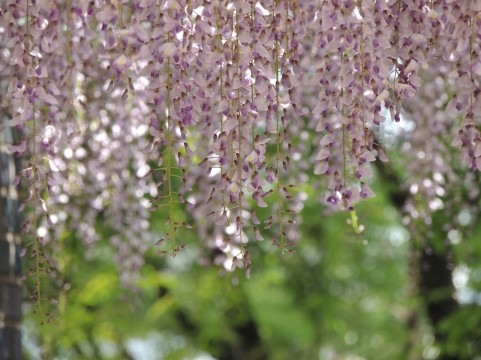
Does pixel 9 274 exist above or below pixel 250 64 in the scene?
below

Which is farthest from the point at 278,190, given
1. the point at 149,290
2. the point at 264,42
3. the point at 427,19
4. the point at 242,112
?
the point at 149,290

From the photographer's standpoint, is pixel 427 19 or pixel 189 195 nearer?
pixel 427 19

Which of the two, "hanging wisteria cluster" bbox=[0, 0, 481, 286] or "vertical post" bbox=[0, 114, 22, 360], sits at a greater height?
"hanging wisteria cluster" bbox=[0, 0, 481, 286]

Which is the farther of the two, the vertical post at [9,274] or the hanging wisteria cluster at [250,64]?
the vertical post at [9,274]

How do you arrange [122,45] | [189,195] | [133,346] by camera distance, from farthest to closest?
1. [133,346]
2. [189,195]
3. [122,45]

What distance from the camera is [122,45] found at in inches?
93.8

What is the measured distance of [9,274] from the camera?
4.55m

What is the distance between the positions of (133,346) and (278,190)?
33.4 ft

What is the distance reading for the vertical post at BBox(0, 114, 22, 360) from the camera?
454 centimetres

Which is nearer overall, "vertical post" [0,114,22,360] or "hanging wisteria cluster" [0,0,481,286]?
"hanging wisteria cluster" [0,0,481,286]

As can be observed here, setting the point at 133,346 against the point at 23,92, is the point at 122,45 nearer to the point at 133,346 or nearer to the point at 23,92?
the point at 23,92

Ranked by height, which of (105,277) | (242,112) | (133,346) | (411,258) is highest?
(242,112)

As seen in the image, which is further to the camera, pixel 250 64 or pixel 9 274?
pixel 9 274

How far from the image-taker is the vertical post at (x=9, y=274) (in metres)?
4.54
